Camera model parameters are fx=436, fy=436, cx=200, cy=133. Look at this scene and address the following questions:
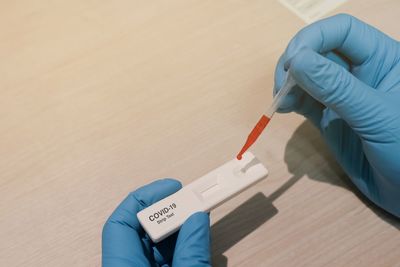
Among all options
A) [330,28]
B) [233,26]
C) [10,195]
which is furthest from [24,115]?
[330,28]

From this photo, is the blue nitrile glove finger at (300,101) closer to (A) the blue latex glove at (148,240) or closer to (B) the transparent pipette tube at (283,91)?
(B) the transparent pipette tube at (283,91)

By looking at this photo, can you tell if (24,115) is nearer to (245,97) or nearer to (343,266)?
Answer: (245,97)

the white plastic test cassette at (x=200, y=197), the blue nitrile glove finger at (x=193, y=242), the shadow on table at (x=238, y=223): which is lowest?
the shadow on table at (x=238, y=223)

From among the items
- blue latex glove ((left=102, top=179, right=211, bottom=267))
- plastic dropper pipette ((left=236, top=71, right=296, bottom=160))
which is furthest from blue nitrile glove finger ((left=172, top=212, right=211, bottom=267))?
plastic dropper pipette ((left=236, top=71, right=296, bottom=160))

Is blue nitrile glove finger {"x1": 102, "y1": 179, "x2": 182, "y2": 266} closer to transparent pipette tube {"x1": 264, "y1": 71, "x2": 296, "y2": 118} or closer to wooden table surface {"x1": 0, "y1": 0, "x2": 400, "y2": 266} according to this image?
wooden table surface {"x1": 0, "y1": 0, "x2": 400, "y2": 266}

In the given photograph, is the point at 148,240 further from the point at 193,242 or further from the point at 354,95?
the point at 354,95

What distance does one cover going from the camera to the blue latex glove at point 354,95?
0.55m

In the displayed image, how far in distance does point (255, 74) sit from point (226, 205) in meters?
0.25

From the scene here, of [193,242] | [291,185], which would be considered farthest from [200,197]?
[291,185]

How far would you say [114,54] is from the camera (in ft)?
2.63

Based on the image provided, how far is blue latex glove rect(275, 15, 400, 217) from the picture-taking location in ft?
1.80

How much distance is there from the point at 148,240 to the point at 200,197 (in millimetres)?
109

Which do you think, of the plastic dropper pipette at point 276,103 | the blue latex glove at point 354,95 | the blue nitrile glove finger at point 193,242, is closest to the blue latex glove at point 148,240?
the blue nitrile glove finger at point 193,242

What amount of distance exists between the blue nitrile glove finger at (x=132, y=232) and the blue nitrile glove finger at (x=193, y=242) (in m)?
0.05
